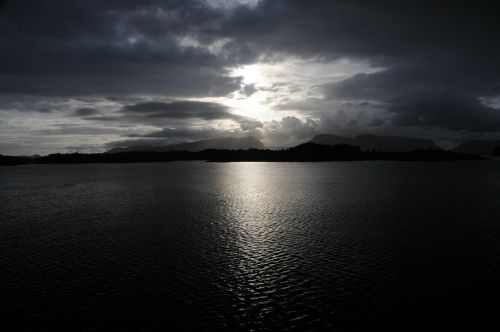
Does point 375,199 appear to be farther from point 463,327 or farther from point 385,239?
point 463,327

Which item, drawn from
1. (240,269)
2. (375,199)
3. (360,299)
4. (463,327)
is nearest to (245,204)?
(375,199)

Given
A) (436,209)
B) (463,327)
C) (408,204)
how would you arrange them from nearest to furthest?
(463,327), (436,209), (408,204)

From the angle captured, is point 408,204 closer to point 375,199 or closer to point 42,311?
point 375,199

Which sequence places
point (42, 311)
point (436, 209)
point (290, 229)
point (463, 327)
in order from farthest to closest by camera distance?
point (436, 209), point (290, 229), point (42, 311), point (463, 327)

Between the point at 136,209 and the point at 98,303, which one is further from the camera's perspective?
the point at 136,209

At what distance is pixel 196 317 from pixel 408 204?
80019 millimetres

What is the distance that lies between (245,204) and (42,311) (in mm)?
69704

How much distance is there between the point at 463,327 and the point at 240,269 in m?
23.5

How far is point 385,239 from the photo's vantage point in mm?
56219

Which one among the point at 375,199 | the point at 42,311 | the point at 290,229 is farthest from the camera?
the point at 375,199

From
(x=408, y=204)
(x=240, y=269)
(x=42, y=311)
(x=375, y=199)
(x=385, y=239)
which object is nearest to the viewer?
(x=42, y=311)

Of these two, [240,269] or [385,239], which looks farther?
[385,239]

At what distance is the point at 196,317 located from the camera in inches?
1187

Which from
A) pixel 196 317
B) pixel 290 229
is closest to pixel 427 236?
pixel 290 229
